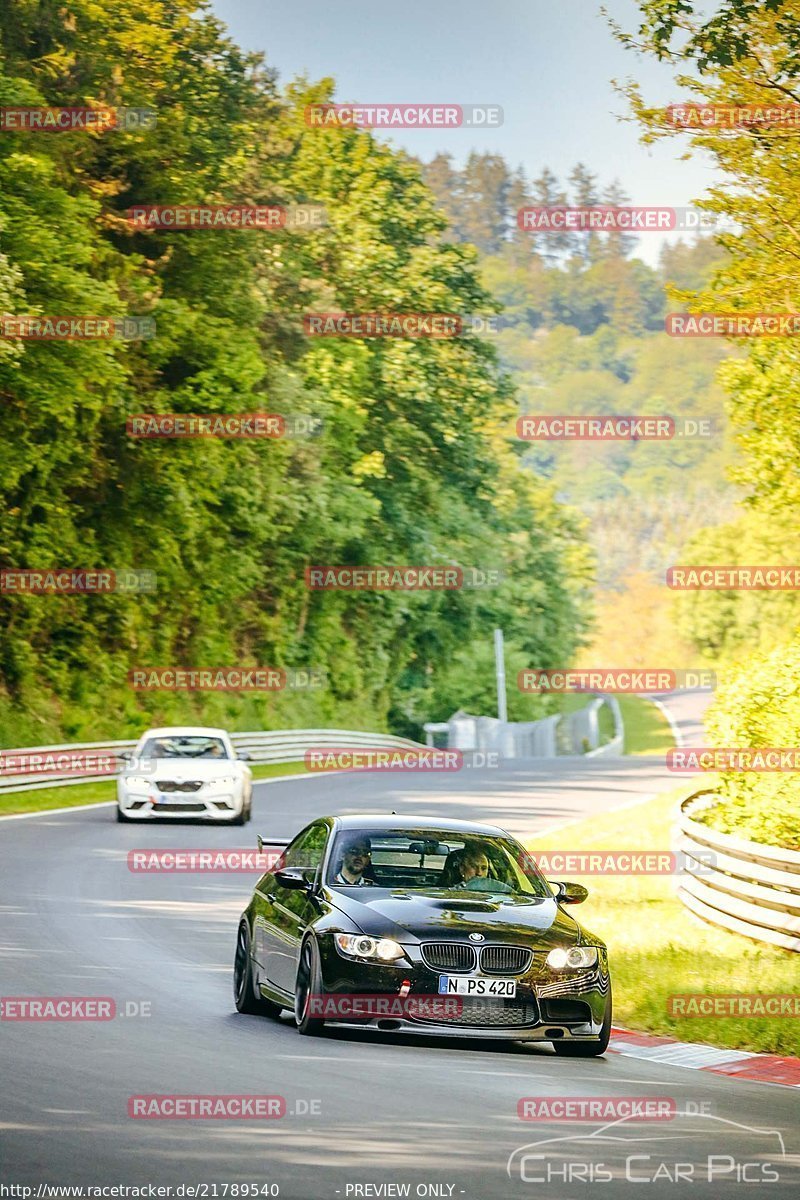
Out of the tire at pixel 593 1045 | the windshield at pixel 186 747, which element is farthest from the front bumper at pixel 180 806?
the tire at pixel 593 1045

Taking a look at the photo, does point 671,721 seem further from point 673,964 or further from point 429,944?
point 429,944

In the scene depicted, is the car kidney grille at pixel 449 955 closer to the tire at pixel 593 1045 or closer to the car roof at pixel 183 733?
the tire at pixel 593 1045

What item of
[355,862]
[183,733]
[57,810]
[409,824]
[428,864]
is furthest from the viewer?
[57,810]

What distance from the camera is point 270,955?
12180 mm

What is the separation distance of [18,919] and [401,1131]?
9.85 m

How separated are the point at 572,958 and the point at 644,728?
12167 centimetres

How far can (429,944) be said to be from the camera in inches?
431

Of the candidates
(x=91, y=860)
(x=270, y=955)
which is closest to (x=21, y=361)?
(x=91, y=860)

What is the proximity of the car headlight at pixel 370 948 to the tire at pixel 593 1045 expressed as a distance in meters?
1.28

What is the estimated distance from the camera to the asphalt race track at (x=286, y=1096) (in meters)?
7.46

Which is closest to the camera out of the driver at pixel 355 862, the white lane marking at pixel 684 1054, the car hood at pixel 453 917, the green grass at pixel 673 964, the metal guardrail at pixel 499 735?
the car hood at pixel 453 917

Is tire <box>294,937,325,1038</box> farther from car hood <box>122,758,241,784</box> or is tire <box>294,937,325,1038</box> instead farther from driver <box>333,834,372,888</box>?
car hood <box>122,758,241,784</box>

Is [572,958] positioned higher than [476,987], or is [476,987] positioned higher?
[572,958]

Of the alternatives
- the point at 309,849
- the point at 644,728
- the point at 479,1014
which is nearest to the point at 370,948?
the point at 479,1014
